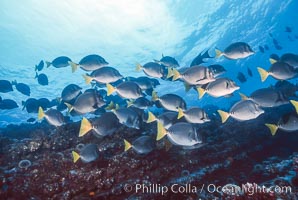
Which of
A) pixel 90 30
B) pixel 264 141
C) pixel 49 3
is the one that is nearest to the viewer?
pixel 264 141

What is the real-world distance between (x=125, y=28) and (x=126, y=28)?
Result: 0.36 ft

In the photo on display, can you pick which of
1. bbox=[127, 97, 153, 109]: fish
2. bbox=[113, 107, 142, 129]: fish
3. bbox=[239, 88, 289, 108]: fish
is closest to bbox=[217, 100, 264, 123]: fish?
bbox=[239, 88, 289, 108]: fish

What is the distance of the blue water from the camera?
73.4 feet

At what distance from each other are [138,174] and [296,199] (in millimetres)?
3527

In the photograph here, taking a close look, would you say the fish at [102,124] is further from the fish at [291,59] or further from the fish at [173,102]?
the fish at [291,59]

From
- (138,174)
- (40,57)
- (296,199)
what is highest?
(40,57)

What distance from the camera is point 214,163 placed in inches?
268

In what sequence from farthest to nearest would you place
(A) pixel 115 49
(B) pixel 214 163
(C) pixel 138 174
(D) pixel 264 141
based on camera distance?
1. (A) pixel 115 49
2. (D) pixel 264 141
3. (B) pixel 214 163
4. (C) pixel 138 174

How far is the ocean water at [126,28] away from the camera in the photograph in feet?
73.3

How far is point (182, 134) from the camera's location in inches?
201

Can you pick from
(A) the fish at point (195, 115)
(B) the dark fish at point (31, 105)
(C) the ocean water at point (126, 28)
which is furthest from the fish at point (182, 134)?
(C) the ocean water at point (126, 28)

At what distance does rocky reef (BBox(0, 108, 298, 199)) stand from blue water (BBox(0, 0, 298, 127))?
17.8m

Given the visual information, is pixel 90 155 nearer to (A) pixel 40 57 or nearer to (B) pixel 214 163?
(B) pixel 214 163

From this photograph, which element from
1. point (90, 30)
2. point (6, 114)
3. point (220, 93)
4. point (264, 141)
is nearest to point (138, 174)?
point (220, 93)
